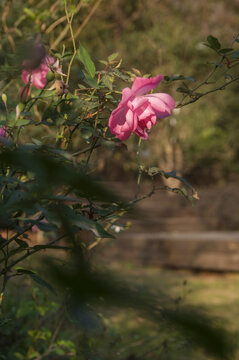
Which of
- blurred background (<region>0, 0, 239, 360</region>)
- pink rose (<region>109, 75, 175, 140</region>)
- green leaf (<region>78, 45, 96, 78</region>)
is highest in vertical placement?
green leaf (<region>78, 45, 96, 78</region>)

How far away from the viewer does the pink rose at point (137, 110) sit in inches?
32.5

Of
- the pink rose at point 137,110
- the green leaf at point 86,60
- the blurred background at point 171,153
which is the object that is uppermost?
the green leaf at point 86,60

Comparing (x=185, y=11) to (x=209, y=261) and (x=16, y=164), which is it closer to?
(x=209, y=261)

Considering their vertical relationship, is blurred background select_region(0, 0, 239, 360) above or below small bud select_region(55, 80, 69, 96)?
below

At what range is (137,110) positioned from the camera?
2.80 feet

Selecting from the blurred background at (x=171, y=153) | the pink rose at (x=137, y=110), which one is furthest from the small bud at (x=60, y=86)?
the pink rose at (x=137, y=110)

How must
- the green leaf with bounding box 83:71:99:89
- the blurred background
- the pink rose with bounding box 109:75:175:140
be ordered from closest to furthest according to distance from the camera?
1. the pink rose with bounding box 109:75:175:140
2. the green leaf with bounding box 83:71:99:89
3. the blurred background

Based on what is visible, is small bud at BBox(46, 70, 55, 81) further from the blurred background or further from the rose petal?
the rose petal

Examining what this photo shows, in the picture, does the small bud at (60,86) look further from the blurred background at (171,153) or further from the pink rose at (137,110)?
the pink rose at (137,110)

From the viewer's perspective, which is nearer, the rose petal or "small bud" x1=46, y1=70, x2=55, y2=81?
the rose petal

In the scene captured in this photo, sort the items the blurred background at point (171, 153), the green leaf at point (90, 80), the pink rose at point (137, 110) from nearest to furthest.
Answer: the pink rose at point (137, 110) < the green leaf at point (90, 80) < the blurred background at point (171, 153)

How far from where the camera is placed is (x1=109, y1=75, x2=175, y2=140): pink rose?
32.5 inches

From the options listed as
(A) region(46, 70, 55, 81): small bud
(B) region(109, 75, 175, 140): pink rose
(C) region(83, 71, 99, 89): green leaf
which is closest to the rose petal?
(B) region(109, 75, 175, 140): pink rose

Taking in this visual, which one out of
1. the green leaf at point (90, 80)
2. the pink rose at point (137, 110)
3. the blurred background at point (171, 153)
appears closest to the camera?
the pink rose at point (137, 110)
